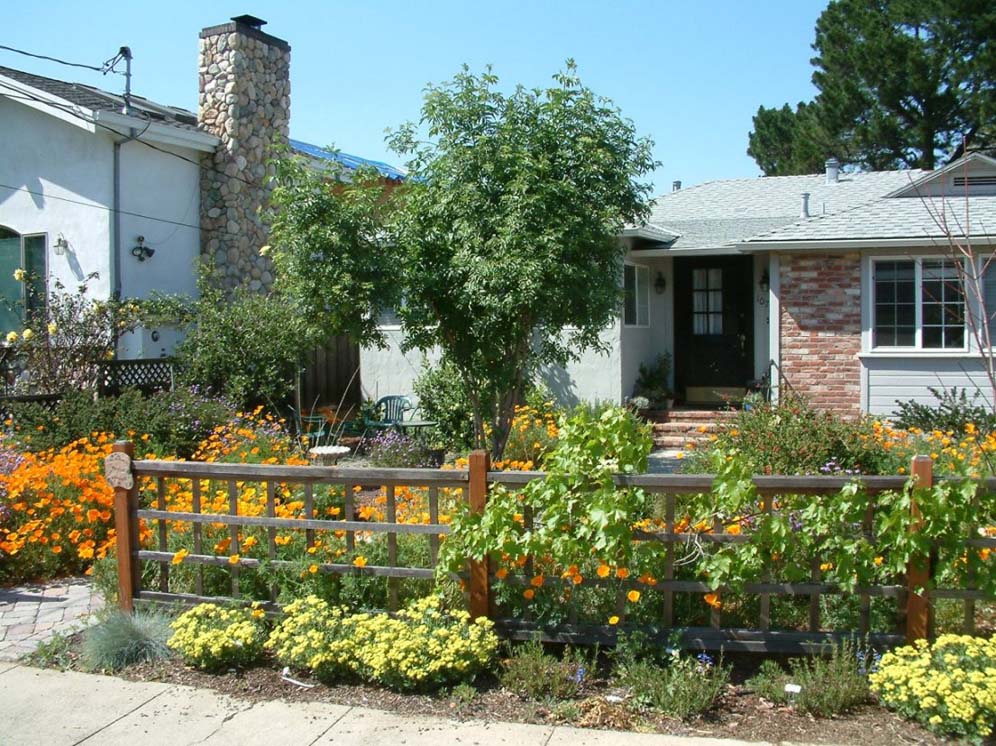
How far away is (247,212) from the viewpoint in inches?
634

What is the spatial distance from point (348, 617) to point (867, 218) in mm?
10754

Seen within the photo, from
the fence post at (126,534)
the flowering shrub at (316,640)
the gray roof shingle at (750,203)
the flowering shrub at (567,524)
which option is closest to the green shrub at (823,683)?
the flowering shrub at (567,524)

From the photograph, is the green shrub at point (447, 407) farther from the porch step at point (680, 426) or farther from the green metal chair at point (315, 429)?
the porch step at point (680, 426)

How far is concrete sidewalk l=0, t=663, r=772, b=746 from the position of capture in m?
4.36

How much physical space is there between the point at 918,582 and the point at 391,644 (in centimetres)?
269

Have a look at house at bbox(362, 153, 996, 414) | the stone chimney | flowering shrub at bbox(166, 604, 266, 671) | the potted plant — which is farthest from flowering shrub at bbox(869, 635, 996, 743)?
the stone chimney

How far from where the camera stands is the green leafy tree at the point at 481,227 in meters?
8.51

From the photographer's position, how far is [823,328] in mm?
13109

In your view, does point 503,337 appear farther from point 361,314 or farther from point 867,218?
point 867,218

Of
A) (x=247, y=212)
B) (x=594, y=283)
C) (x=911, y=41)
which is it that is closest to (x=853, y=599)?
(x=594, y=283)

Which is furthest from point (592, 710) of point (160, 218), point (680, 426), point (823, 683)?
point (160, 218)

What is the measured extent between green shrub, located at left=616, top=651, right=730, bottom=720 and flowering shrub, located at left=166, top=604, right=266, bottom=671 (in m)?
2.01

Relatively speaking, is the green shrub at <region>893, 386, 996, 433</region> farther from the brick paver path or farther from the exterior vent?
the brick paver path

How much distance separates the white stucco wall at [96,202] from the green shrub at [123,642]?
9.62m
